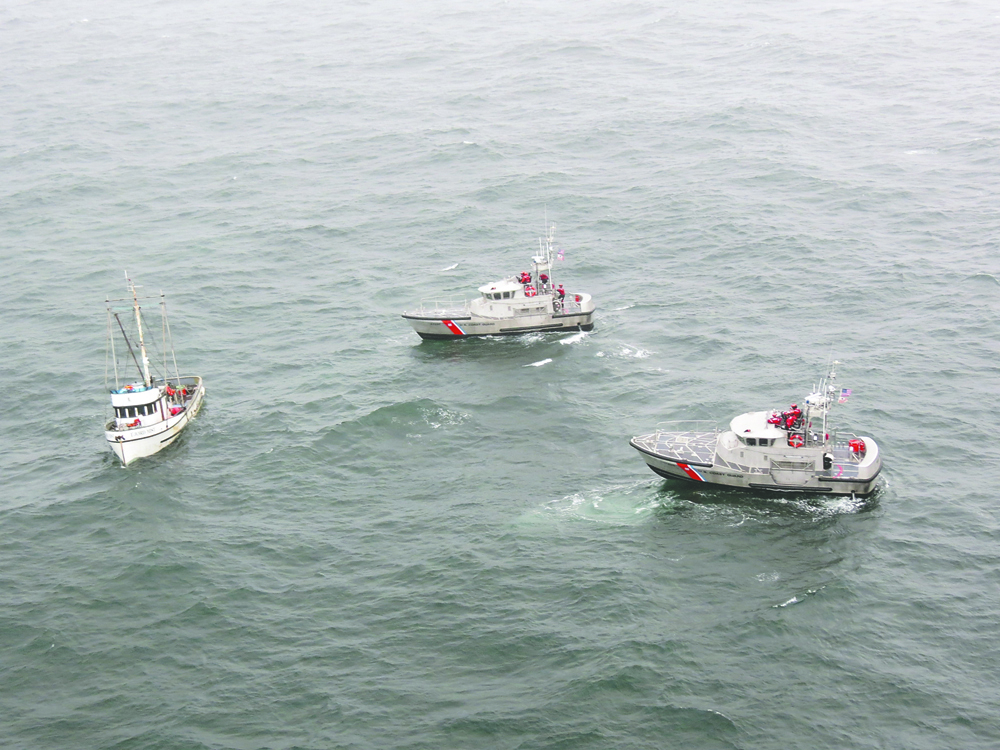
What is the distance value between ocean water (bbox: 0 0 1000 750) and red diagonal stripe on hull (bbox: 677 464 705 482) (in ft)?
4.45

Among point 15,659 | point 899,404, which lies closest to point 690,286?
point 899,404

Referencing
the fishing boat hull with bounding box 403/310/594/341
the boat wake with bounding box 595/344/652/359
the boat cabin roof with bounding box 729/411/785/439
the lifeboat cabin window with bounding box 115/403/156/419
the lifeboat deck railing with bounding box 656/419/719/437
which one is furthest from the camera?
the fishing boat hull with bounding box 403/310/594/341

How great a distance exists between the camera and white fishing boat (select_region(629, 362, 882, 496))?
79.8m

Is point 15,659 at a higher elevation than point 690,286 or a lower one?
Result: lower

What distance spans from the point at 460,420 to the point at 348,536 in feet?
64.5

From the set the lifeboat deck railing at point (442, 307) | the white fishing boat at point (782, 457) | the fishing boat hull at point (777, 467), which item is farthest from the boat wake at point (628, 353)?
the white fishing boat at point (782, 457)

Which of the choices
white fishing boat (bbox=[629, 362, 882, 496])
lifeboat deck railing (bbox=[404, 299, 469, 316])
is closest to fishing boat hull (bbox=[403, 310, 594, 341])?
lifeboat deck railing (bbox=[404, 299, 469, 316])

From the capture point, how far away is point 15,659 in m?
67.1

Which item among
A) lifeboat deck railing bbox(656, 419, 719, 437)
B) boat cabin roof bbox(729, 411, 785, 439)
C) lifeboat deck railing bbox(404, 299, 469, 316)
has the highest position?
lifeboat deck railing bbox(404, 299, 469, 316)

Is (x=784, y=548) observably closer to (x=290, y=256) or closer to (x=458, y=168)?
(x=290, y=256)

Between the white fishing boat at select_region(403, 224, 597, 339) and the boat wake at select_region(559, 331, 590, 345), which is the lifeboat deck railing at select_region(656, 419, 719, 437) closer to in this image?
the boat wake at select_region(559, 331, 590, 345)

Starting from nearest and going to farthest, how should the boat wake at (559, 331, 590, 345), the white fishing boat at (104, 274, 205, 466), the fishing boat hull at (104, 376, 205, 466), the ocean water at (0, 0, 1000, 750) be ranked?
the ocean water at (0, 0, 1000, 750) < the fishing boat hull at (104, 376, 205, 466) < the white fishing boat at (104, 274, 205, 466) < the boat wake at (559, 331, 590, 345)

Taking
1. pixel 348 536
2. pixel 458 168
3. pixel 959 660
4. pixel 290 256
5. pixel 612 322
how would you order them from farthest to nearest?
pixel 458 168, pixel 290 256, pixel 612 322, pixel 348 536, pixel 959 660

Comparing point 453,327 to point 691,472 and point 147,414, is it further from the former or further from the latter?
point 691,472
